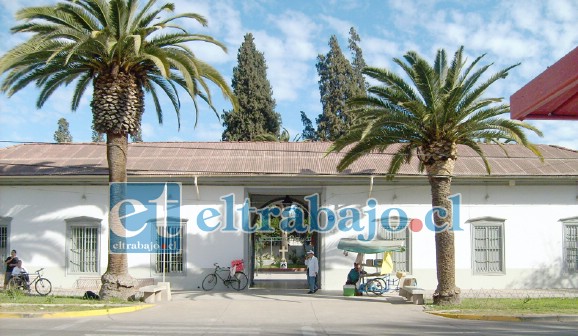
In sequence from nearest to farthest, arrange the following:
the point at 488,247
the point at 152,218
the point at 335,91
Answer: the point at 152,218 → the point at 488,247 → the point at 335,91

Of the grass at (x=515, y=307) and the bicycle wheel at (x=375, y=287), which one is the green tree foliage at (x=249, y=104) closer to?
the bicycle wheel at (x=375, y=287)

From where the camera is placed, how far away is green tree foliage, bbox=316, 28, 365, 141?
149 ft

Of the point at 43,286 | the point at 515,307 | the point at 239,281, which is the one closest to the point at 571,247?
the point at 515,307

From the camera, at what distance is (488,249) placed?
22.8m

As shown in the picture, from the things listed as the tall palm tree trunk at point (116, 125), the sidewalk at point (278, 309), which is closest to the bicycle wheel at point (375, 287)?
the sidewalk at point (278, 309)

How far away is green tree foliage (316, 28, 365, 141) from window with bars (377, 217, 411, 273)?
74.1 feet

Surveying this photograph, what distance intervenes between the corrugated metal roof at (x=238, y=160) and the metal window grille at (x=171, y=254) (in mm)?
2321

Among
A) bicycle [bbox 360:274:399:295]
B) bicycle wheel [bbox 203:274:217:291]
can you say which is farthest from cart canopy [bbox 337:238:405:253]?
bicycle wheel [bbox 203:274:217:291]

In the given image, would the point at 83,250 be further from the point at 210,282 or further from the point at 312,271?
the point at 312,271

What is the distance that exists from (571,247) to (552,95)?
2130 centimetres

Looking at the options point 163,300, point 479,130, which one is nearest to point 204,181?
point 163,300

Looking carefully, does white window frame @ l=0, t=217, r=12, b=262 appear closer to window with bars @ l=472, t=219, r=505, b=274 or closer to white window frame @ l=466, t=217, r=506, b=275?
white window frame @ l=466, t=217, r=506, b=275

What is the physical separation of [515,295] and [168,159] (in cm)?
1461

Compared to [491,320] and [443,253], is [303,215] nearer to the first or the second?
[443,253]
